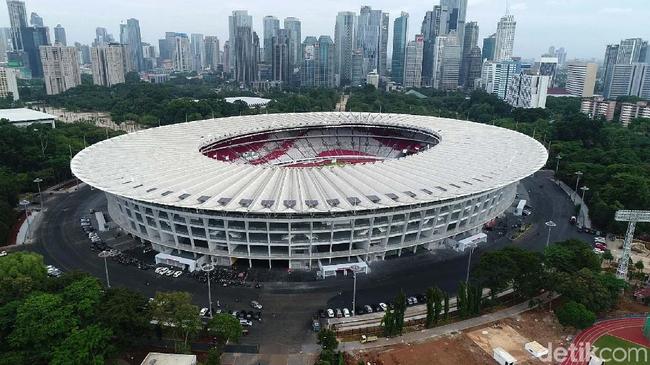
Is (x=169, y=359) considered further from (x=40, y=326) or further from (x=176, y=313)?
(x=40, y=326)

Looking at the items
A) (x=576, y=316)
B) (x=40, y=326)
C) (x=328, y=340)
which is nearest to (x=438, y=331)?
(x=328, y=340)

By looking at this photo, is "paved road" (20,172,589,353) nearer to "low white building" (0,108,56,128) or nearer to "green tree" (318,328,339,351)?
"green tree" (318,328,339,351)

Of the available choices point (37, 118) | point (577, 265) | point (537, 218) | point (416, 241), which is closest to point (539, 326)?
point (577, 265)

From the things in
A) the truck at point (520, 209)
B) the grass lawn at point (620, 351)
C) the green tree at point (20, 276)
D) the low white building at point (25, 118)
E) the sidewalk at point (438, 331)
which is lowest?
the grass lawn at point (620, 351)

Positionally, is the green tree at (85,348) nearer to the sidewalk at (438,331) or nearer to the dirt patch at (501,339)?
the sidewalk at (438,331)

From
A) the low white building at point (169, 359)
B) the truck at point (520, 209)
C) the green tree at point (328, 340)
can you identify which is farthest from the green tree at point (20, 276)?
the truck at point (520, 209)

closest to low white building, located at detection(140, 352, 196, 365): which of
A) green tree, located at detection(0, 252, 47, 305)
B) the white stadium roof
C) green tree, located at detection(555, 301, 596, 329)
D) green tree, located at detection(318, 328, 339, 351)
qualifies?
green tree, located at detection(318, 328, 339, 351)

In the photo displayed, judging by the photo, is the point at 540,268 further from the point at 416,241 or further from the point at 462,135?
the point at 462,135
